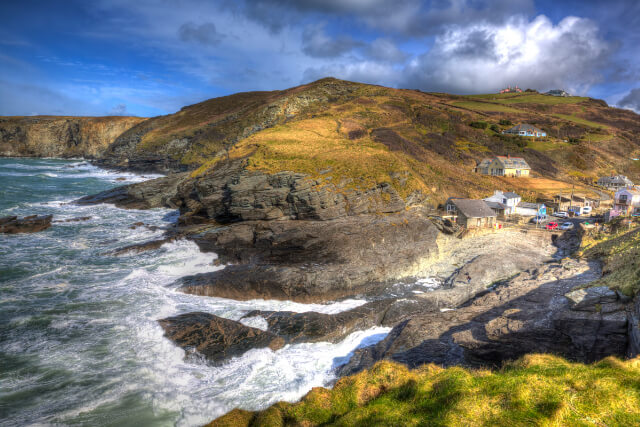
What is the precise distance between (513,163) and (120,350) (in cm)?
6590

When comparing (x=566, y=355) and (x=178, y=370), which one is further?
(x=178, y=370)

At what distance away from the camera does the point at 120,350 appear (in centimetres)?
1548

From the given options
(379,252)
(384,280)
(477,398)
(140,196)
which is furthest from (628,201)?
(140,196)

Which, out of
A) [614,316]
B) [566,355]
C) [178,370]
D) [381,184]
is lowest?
[178,370]

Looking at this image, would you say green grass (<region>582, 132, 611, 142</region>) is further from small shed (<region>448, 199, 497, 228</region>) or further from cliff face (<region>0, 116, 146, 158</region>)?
cliff face (<region>0, 116, 146, 158</region>)

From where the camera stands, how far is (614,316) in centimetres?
1322

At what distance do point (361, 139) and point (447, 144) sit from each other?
959 inches

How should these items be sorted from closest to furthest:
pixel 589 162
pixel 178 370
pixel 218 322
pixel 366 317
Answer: pixel 178 370 → pixel 218 322 → pixel 366 317 → pixel 589 162

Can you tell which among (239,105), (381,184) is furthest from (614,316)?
(239,105)

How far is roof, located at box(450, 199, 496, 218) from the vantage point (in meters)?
36.8

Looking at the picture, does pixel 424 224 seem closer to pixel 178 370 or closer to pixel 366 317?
pixel 366 317

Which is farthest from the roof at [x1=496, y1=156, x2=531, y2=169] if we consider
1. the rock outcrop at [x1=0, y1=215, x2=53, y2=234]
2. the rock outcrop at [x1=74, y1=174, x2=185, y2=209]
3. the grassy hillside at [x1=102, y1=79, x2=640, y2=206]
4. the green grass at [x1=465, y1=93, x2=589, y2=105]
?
the rock outcrop at [x1=0, y1=215, x2=53, y2=234]

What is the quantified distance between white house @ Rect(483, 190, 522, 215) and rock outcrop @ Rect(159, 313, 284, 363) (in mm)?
37088

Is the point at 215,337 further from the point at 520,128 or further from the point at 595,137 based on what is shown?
the point at 595,137
